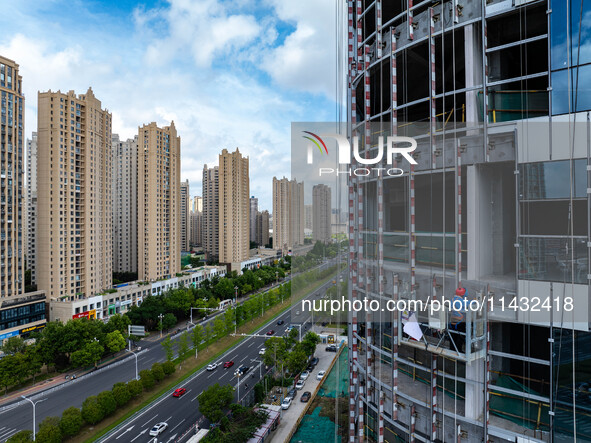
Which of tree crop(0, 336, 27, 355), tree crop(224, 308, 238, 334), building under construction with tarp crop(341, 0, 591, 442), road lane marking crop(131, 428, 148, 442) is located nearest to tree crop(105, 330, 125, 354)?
tree crop(0, 336, 27, 355)

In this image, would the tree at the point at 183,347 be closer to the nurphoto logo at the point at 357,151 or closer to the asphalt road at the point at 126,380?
the asphalt road at the point at 126,380

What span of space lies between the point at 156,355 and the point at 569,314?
24.4m

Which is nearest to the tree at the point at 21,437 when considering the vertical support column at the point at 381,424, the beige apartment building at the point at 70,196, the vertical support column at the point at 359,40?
the vertical support column at the point at 381,424

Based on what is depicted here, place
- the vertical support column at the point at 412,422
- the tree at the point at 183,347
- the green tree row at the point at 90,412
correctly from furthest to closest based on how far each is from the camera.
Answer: the tree at the point at 183,347, the green tree row at the point at 90,412, the vertical support column at the point at 412,422

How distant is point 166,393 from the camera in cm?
1881

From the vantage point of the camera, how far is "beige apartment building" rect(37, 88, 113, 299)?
2634cm

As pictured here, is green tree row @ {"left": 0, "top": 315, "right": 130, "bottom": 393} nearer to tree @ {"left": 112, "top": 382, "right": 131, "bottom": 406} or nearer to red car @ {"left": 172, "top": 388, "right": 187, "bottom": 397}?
tree @ {"left": 112, "top": 382, "right": 131, "bottom": 406}

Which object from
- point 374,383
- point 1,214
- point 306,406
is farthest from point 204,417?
point 1,214

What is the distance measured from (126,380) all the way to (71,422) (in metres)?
6.06

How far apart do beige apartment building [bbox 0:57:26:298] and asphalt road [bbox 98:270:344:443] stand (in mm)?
15178

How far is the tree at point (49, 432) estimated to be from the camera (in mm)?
12689

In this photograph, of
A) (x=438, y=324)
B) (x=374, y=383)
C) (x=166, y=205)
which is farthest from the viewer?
(x=166, y=205)

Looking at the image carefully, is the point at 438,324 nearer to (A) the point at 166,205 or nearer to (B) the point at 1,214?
(B) the point at 1,214

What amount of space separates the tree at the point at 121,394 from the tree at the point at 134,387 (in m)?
0.22
